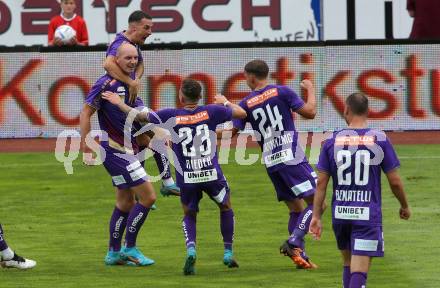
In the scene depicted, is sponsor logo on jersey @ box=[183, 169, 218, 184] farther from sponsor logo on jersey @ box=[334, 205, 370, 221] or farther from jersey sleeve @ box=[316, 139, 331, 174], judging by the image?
sponsor logo on jersey @ box=[334, 205, 370, 221]

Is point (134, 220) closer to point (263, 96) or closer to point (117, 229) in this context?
point (117, 229)

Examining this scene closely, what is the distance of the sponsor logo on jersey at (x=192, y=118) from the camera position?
13.0 metres

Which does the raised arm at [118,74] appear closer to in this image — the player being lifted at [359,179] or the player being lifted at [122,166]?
the player being lifted at [122,166]

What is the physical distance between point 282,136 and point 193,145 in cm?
102

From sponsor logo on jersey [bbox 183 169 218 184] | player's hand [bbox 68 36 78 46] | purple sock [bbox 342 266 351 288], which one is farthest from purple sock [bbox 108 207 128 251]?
player's hand [bbox 68 36 78 46]

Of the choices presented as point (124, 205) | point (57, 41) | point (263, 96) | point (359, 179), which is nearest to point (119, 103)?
point (124, 205)

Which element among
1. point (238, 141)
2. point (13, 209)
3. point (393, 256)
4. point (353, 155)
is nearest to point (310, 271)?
point (393, 256)

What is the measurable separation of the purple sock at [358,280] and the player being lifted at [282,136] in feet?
8.58

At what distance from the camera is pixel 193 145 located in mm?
13109

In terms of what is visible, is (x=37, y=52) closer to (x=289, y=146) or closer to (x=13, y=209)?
(x=13, y=209)

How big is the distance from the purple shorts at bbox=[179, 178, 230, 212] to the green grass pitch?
2.33 feet

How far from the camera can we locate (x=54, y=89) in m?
23.9

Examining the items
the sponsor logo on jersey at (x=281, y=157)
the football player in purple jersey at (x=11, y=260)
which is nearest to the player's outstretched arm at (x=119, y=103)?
the sponsor logo on jersey at (x=281, y=157)

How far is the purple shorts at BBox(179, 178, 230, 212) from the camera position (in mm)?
13211
